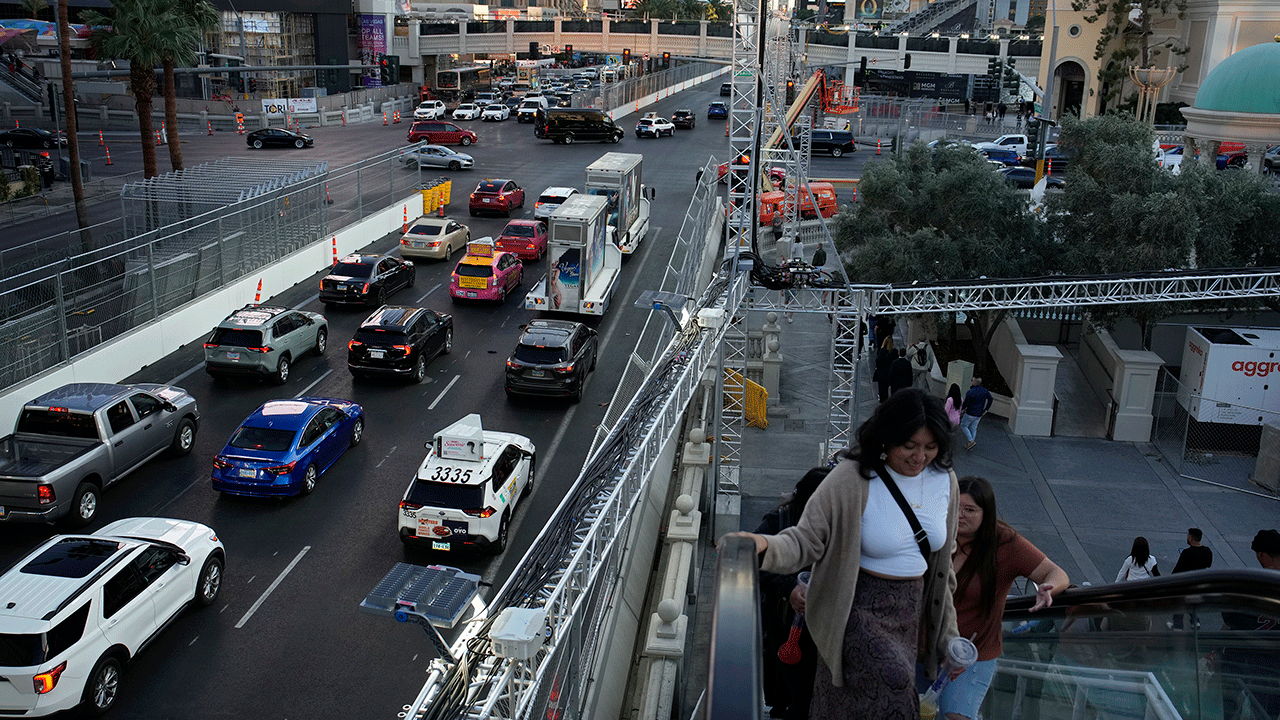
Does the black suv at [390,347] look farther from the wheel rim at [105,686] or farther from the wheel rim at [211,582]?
the wheel rim at [105,686]

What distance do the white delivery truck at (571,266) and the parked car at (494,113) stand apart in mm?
44182

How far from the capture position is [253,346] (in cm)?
2156

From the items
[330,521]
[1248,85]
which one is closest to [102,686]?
[330,521]

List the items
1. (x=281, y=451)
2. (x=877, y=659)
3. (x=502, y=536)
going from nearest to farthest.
A: (x=877, y=659), (x=502, y=536), (x=281, y=451)

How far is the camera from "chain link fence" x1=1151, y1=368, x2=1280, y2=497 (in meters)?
19.5

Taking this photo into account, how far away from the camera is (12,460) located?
1566 cm

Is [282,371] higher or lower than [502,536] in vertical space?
higher

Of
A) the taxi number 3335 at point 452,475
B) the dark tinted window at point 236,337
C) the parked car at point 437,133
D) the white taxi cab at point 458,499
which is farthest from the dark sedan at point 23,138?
the taxi number 3335 at point 452,475

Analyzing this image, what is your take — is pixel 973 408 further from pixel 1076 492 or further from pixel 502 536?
pixel 502 536

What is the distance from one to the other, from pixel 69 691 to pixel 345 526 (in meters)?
5.44

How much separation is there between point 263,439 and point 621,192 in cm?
1825

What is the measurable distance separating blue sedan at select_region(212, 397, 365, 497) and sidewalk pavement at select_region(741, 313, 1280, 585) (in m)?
7.35

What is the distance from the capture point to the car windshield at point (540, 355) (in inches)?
834

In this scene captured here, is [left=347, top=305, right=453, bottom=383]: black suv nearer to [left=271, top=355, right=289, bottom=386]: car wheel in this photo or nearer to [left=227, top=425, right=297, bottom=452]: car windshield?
[left=271, top=355, right=289, bottom=386]: car wheel
